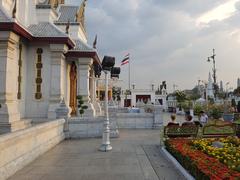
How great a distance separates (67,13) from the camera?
851 inches

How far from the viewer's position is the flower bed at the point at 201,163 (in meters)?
5.31

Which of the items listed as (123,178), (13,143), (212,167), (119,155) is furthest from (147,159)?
(13,143)

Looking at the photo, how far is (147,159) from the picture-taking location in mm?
9016

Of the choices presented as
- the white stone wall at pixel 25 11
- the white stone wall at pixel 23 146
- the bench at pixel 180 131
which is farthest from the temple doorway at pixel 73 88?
the bench at pixel 180 131

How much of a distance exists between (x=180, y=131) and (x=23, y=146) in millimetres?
5961

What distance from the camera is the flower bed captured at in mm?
5309

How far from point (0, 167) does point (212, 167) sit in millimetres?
4399

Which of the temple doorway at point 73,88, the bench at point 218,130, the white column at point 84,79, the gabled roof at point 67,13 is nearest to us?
the bench at point 218,130

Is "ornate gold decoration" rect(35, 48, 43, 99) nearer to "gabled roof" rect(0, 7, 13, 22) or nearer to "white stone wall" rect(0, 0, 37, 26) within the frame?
"white stone wall" rect(0, 0, 37, 26)

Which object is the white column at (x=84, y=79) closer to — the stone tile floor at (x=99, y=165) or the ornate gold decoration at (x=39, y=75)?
the ornate gold decoration at (x=39, y=75)

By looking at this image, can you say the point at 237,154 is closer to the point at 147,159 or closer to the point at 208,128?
the point at 147,159

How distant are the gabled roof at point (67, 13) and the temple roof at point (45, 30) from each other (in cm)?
373

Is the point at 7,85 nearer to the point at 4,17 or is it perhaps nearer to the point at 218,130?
the point at 4,17

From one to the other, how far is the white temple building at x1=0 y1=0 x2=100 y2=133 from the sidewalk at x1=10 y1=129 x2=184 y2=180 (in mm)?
3866
